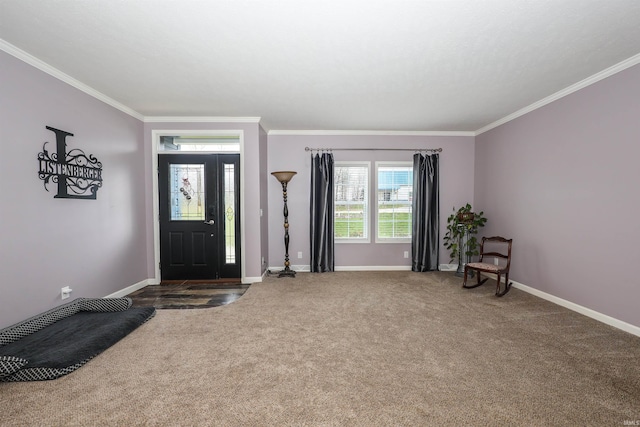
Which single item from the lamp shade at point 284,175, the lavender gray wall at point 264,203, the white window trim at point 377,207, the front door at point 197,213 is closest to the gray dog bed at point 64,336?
the front door at point 197,213

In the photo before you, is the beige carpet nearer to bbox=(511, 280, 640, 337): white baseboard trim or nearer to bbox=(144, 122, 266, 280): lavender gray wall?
bbox=(511, 280, 640, 337): white baseboard trim

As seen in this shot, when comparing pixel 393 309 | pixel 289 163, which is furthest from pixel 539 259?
pixel 289 163

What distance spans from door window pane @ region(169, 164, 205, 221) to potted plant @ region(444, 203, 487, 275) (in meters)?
4.20

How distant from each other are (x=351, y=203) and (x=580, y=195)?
123 inches

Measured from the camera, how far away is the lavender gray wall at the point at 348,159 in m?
5.10

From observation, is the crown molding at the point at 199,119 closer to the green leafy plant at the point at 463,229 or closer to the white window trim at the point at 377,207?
the white window trim at the point at 377,207

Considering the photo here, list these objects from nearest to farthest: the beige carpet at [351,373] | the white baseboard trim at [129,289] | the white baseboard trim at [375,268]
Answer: the beige carpet at [351,373] < the white baseboard trim at [129,289] < the white baseboard trim at [375,268]

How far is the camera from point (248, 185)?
174 inches

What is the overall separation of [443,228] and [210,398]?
461 centimetres

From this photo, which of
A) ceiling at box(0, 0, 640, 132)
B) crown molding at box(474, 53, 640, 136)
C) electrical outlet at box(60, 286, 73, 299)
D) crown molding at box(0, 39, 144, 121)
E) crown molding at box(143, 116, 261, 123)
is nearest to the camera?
ceiling at box(0, 0, 640, 132)

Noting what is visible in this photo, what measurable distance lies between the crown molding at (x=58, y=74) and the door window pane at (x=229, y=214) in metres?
1.54

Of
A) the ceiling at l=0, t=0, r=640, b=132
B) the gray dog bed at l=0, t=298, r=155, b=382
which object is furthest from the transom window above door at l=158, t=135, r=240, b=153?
the gray dog bed at l=0, t=298, r=155, b=382

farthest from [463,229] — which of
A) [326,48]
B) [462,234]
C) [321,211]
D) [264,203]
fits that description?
[326,48]

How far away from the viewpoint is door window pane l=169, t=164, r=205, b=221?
443 centimetres
